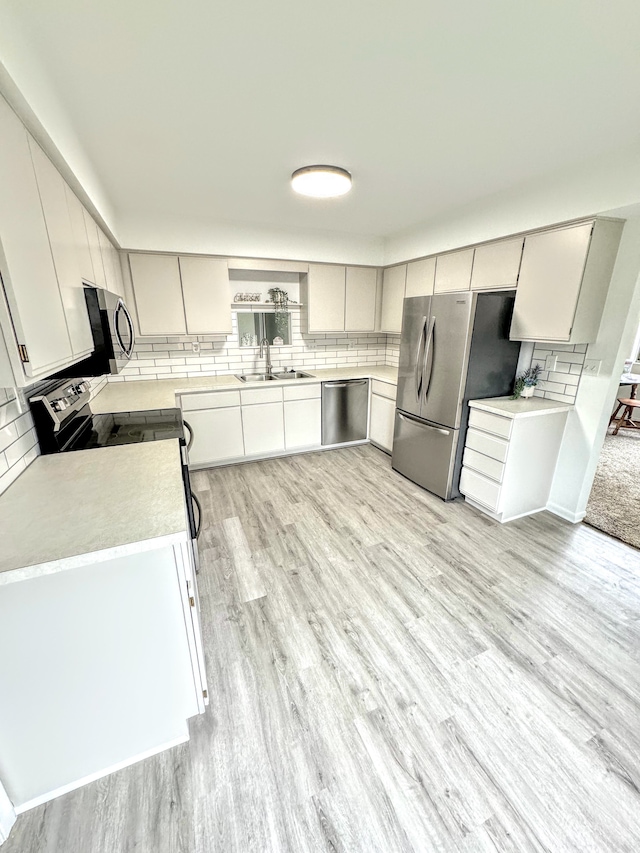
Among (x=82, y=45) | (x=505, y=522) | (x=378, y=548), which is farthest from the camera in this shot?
(x=505, y=522)

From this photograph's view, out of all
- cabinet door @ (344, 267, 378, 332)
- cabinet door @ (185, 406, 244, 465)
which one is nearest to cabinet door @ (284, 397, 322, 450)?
cabinet door @ (185, 406, 244, 465)

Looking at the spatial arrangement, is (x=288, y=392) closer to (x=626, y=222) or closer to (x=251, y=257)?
(x=251, y=257)

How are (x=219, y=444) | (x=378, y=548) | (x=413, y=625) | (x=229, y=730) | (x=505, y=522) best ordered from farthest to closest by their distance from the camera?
(x=219, y=444) < (x=505, y=522) < (x=378, y=548) < (x=413, y=625) < (x=229, y=730)

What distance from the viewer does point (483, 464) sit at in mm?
2783

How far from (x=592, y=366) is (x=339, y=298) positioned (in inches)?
103

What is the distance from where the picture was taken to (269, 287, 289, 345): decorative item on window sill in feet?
12.9

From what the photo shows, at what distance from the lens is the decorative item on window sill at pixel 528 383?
284 centimetres

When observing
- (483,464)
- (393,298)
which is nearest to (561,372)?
(483,464)

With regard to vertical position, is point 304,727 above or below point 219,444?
below

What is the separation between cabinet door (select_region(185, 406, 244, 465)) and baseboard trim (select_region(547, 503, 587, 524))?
118 inches

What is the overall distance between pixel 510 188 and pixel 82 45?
269 centimetres

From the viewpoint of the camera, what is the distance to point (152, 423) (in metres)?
2.26

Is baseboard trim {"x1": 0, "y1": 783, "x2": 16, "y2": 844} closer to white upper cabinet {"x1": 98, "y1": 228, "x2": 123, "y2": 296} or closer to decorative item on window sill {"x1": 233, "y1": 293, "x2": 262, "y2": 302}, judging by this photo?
white upper cabinet {"x1": 98, "y1": 228, "x2": 123, "y2": 296}

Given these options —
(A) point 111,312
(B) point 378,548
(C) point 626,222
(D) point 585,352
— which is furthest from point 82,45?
(D) point 585,352
